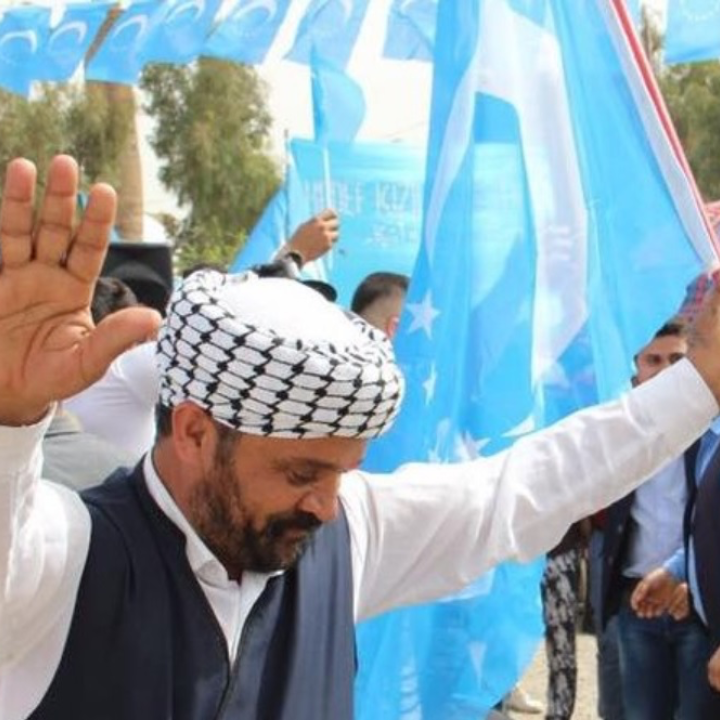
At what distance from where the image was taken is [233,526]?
1.88 meters

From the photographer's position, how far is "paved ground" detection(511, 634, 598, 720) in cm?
638

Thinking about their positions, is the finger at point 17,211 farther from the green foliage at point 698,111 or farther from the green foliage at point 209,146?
the green foliage at point 209,146

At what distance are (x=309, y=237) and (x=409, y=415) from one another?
1.97 meters

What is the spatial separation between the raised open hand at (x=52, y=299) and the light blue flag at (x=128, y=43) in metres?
6.32

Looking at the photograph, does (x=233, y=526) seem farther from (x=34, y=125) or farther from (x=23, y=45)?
(x=34, y=125)

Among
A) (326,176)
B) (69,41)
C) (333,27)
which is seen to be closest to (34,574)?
(326,176)

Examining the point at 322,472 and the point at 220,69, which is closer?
the point at 322,472

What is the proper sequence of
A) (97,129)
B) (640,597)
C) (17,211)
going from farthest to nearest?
1. (97,129)
2. (640,597)
3. (17,211)

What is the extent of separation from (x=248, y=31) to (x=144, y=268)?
1.39 m

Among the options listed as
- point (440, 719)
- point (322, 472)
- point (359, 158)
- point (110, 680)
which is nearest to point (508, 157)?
point (440, 719)

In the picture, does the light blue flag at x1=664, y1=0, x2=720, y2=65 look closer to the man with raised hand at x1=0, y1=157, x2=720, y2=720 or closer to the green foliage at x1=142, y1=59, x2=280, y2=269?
the man with raised hand at x1=0, y1=157, x2=720, y2=720

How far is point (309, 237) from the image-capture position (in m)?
5.32

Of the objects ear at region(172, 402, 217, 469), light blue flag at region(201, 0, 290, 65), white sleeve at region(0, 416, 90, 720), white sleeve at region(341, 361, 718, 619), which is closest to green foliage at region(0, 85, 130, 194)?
light blue flag at region(201, 0, 290, 65)

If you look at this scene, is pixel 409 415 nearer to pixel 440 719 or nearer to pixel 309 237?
pixel 440 719
